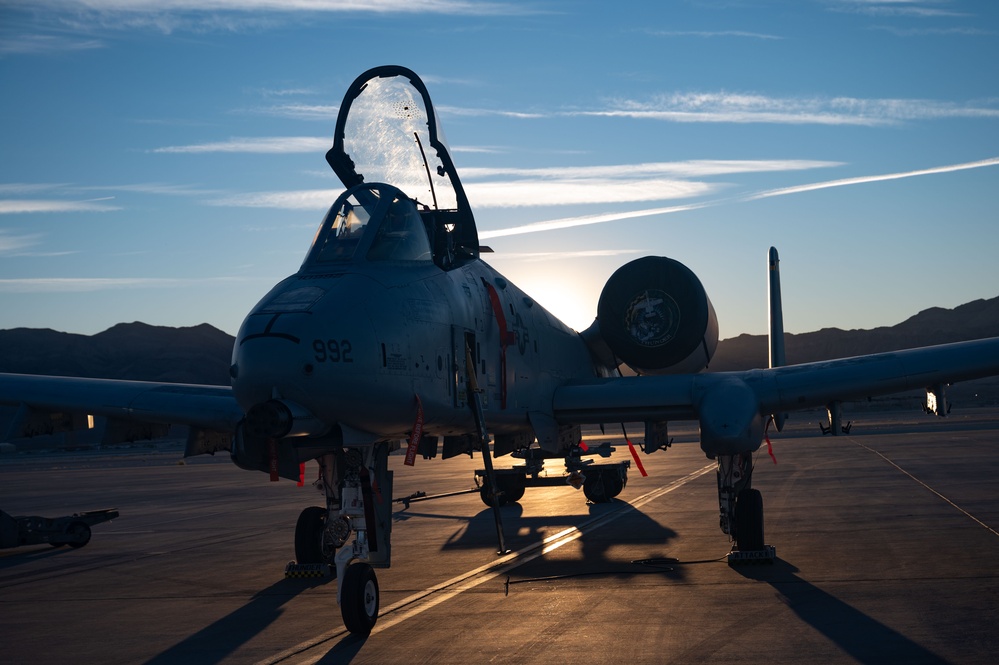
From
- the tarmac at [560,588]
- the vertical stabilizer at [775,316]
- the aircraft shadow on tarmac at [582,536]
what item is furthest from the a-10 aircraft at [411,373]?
the vertical stabilizer at [775,316]

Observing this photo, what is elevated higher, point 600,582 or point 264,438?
point 264,438

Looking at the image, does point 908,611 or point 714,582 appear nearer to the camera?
point 908,611

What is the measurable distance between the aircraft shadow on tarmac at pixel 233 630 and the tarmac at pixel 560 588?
0.04 metres

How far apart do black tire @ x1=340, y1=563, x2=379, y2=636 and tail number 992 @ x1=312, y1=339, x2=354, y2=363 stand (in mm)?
2075

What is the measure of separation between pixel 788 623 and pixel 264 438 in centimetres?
538

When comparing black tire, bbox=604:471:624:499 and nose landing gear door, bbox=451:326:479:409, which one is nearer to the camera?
nose landing gear door, bbox=451:326:479:409

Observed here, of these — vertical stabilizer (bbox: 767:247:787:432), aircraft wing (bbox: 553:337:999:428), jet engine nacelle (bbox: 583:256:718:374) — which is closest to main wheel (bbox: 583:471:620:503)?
vertical stabilizer (bbox: 767:247:787:432)

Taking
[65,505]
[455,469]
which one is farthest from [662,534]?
Result: [455,469]

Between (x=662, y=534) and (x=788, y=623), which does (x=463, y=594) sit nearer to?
(x=788, y=623)

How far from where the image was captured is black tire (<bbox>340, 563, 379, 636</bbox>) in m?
9.87

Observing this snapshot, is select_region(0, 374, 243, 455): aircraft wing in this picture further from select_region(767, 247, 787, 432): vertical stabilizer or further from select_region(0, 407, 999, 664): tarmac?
select_region(767, 247, 787, 432): vertical stabilizer

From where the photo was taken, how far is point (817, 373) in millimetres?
15734

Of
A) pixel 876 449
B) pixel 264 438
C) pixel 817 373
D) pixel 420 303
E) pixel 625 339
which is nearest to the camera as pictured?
pixel 264 438

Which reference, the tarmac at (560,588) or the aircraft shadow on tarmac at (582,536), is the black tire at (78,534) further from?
the aircraft shadow on tarmac at (582,536)
